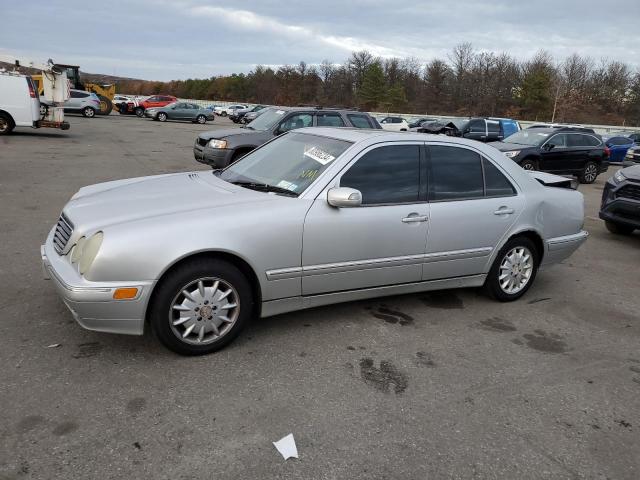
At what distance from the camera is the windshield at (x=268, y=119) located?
1141 cm

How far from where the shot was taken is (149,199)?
3.78 meters

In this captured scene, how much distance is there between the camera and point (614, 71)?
2746 inches

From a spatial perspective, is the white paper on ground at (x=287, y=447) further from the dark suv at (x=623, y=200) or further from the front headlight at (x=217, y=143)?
the front headlight at (x=217, y=143)

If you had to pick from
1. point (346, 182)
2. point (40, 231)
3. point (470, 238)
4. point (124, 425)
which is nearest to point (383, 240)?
point (346, 182)

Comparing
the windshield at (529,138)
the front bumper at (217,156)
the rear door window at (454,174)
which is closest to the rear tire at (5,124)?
the front bumper at (217,156)

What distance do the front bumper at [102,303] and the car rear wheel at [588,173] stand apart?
15.0m

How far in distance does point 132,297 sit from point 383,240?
189 centimetres

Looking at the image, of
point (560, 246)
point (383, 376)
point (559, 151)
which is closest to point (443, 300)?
point (560, 246)

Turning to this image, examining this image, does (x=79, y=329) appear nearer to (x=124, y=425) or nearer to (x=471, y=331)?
(x=124, y=425)

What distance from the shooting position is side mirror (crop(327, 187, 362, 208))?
367 cm

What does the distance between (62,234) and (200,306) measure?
120 centimetres

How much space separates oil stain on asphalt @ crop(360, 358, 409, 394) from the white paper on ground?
77cm

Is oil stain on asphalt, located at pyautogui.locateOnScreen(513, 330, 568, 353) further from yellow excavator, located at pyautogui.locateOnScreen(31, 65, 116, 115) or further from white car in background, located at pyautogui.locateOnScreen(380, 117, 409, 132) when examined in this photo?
yellow excavator, located at pyautogui.locateOnScreen(31, 65, 116, 115)

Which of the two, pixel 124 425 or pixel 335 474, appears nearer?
pixel 335 474
